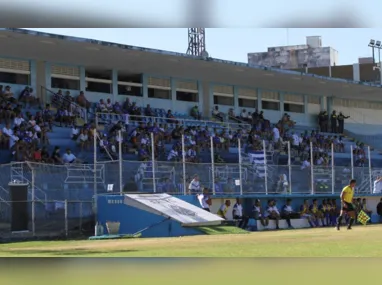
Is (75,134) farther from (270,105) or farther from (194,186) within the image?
(270,105)

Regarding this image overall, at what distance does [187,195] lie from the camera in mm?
24969

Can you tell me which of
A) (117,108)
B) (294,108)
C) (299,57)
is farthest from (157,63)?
(299,57)

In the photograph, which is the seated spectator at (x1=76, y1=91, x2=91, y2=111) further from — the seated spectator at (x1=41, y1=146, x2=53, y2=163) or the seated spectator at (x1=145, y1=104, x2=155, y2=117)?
the seated spectator at (x1=41, y1=146, x2=53, y2=163)

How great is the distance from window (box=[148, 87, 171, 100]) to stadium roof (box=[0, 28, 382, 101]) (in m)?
0.79

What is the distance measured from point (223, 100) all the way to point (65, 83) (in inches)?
413

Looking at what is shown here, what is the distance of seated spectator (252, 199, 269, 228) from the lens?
2759cm

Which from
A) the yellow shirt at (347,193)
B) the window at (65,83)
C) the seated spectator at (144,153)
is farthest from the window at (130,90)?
the yellow shirt at (347,193)

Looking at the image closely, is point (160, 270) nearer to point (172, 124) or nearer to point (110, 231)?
point (110, 231)

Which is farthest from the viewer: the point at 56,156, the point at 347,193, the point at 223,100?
the point at 223,100

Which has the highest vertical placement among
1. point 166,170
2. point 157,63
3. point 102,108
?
point 157,63

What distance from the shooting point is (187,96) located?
127 ft

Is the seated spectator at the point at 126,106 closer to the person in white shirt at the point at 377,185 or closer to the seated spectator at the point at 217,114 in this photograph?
the seated spectator at the point at 217,114

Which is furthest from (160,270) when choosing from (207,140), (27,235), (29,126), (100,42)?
(207,140)

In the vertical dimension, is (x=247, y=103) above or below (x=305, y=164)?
above
